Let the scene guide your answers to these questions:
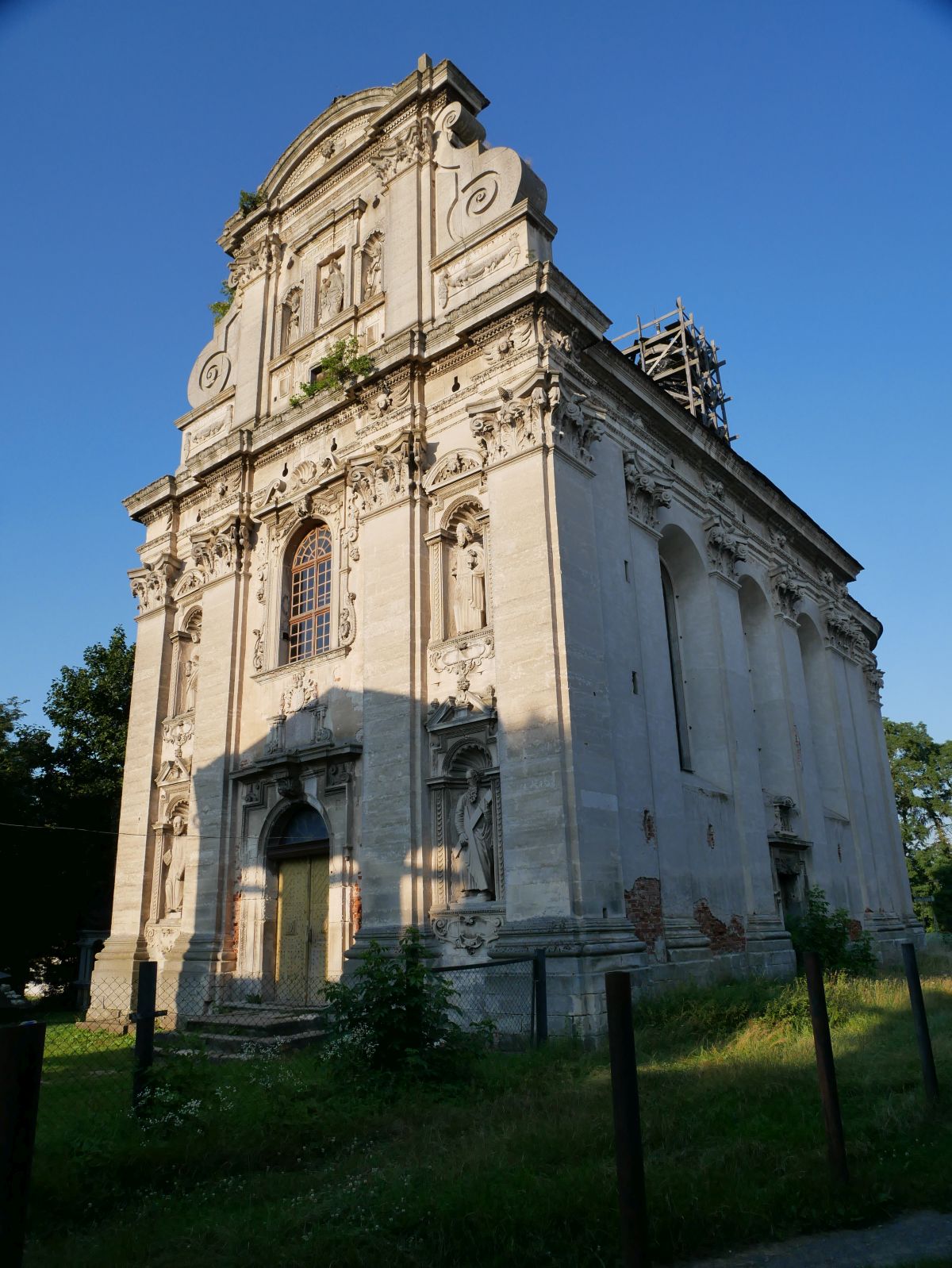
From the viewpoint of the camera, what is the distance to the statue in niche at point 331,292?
21125 mm

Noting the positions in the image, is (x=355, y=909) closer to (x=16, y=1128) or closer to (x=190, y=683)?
(x=190, y=683)

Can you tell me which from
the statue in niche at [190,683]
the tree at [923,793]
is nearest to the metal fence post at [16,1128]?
the statue in niche at [190,683]

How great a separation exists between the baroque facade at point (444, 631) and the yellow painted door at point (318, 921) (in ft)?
0.20

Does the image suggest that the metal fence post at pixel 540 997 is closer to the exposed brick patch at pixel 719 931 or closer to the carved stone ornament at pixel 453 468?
the exposed brick patch at pixel 719 931

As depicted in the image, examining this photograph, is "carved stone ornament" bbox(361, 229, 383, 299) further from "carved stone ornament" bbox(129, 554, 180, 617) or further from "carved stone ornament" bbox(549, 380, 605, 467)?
Result: "carved stone ornament" bbox(129, 554, 180, 617)

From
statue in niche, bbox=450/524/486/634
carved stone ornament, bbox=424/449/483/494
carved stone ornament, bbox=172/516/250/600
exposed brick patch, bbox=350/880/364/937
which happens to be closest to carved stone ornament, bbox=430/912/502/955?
exposed brick patch, bbox=350/880/364/937

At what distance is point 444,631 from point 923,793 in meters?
43.0

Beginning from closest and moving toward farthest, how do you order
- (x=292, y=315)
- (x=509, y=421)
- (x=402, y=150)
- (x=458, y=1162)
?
(x=458, y=1162) → (x=509, y=421) → (x=402, y=150) → (x=292, y=315)

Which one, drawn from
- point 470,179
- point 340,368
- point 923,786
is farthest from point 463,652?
point 923,786

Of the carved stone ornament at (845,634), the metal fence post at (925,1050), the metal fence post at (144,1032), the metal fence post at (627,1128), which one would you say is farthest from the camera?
the carved stone ornament at (845,634)

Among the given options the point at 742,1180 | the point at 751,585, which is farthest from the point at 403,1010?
the point at 751,585

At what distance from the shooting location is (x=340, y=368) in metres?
18.6

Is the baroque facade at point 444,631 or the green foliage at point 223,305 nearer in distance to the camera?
the baroque facade at point 444,631

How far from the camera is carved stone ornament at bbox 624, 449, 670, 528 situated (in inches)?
698
